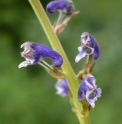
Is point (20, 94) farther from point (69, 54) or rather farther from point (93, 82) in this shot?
point (93, 82)

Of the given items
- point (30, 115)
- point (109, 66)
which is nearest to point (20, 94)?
point (30, 115)

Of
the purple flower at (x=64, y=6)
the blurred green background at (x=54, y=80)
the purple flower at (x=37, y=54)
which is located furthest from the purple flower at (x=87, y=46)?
the blurred green background at (x=54, y=80)

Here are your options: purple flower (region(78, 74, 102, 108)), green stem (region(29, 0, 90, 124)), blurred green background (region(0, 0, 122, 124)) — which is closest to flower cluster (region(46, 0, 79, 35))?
green stem (region(29, 0, 90, 124))

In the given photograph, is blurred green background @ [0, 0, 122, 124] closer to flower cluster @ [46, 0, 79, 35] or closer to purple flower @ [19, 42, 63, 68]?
flower cluster @ [46, 0, 79, 35]

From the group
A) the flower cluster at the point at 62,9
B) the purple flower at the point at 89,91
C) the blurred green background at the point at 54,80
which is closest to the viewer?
the purple flower at the point at 89,91

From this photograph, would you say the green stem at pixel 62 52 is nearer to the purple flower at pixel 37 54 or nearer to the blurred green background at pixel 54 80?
A: the purple flower at pixel 37 54

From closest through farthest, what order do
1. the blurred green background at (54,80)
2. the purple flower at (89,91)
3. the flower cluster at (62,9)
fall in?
the purple flower at (89,91), the flower cluster at (62,9), the blurred green background at (54,80)

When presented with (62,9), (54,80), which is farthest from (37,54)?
(54,80)

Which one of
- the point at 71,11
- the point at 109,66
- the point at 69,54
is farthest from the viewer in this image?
the point at 69,54
